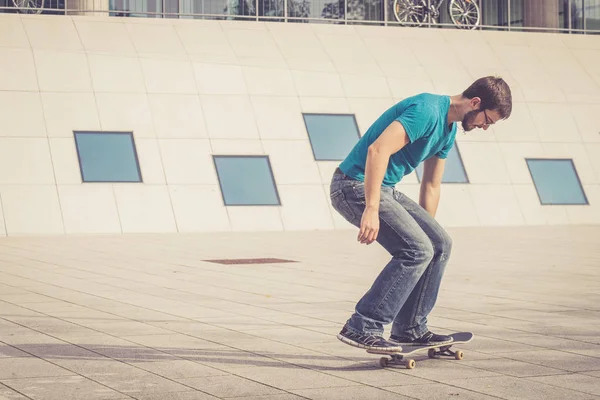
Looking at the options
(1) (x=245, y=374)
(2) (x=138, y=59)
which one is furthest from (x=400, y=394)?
(2) (x=138, y=59)

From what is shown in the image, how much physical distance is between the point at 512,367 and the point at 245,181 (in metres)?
16.4

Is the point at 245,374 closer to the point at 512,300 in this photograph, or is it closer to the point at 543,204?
the point at 512,300

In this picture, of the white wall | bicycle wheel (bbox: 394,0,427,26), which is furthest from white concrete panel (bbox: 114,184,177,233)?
bicycle wheel (bbox: 394,0,427,26)

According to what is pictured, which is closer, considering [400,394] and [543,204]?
[400,394]

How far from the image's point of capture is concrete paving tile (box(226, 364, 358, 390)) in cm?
597

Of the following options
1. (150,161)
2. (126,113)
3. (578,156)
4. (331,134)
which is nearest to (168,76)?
(126,113)

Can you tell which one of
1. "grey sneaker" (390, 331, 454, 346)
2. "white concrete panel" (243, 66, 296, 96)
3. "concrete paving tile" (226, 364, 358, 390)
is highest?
"white concrete panel" (243, 66, 296, 96)

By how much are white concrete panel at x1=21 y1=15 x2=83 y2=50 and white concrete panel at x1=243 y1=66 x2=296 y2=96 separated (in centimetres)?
395

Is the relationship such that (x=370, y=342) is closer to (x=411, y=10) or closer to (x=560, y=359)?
(x=560, y=359)

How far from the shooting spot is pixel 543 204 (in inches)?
971

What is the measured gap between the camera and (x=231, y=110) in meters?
23.6

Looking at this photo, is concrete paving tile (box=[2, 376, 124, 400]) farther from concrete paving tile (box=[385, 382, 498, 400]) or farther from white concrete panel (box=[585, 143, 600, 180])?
white concrete panel (box=[585, 143, 600, 180])

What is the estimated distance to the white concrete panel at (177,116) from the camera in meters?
22.8

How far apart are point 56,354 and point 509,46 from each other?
23.4 metres
